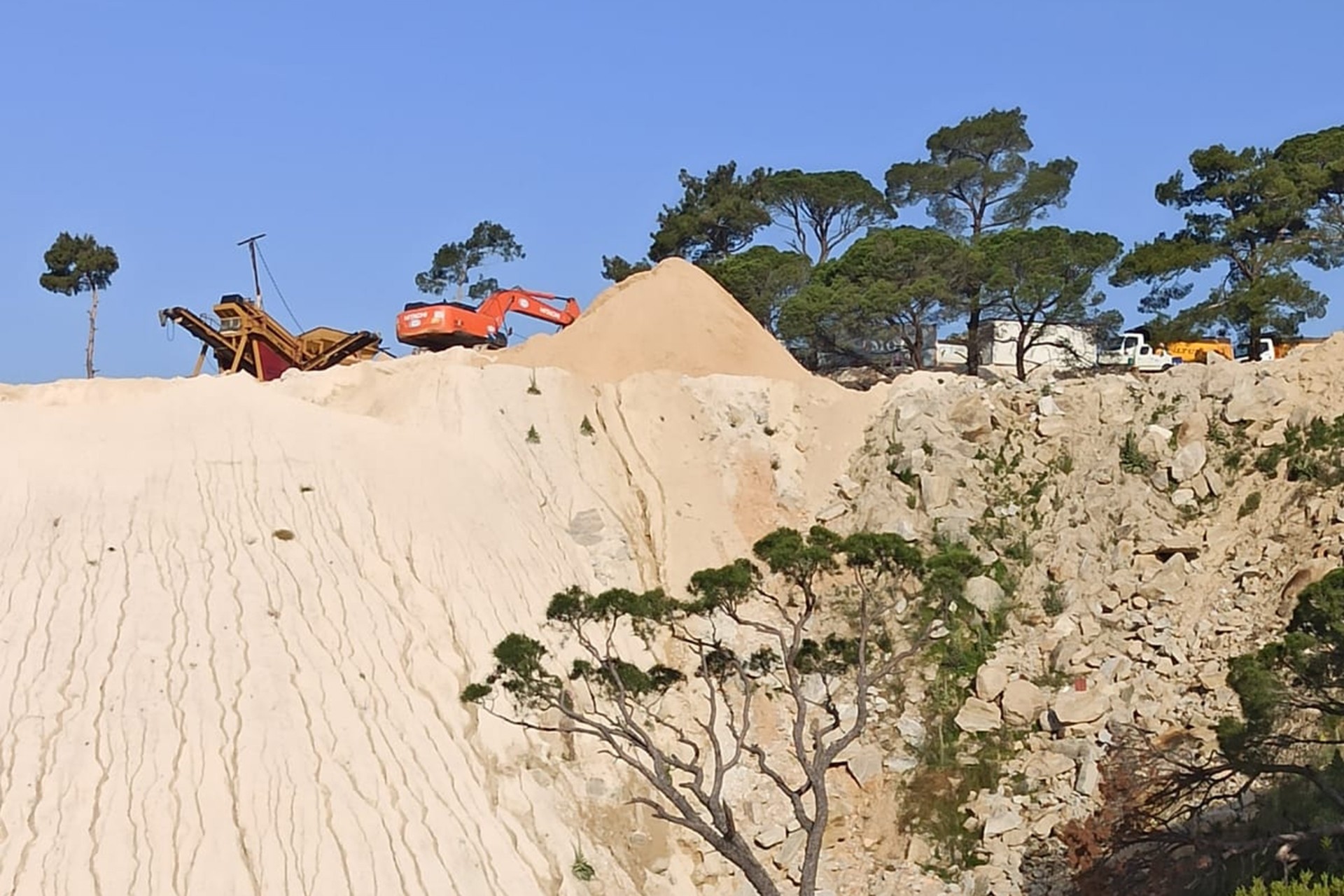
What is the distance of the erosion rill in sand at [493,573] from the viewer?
712 inches

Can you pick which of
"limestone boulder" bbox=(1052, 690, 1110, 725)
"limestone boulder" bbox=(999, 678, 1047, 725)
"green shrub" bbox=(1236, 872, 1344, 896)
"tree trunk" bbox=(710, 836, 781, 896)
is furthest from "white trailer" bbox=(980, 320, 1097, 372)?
"green shrub" bbox=(1236, 872, 1344, 896)

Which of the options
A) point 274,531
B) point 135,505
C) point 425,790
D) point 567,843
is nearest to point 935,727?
point 567,843

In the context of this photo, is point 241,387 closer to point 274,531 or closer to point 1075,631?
point 274,531

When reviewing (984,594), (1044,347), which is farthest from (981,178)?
(984,594)

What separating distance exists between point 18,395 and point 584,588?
39.2 feet

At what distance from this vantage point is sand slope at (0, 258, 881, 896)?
1759 centimetres

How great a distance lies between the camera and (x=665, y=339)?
30.0 meters

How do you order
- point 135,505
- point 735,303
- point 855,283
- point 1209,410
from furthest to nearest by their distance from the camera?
1. point 855,283
2. point 735,303
3. point 1209,410
4. point 135,505

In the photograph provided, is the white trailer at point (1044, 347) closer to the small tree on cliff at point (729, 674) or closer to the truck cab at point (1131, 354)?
the truck cab at point (1131, 354)

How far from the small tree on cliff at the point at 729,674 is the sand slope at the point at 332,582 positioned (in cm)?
151

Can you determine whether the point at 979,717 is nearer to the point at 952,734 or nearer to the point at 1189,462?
the point at 952,734

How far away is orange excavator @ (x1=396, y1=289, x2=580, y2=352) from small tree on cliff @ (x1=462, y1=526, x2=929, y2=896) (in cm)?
1504

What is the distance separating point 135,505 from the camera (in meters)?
22.5

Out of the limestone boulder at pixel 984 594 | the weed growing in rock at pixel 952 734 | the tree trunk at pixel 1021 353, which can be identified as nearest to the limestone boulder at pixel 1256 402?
the limestone boulder at pixel 984 594
